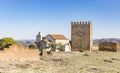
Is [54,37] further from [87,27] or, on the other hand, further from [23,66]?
[23,66]

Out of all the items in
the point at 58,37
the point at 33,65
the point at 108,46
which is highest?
the point at 58,37

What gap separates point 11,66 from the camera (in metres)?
25.7

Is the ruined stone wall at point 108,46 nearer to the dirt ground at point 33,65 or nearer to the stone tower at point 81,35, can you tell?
the stone tower at point 81,35

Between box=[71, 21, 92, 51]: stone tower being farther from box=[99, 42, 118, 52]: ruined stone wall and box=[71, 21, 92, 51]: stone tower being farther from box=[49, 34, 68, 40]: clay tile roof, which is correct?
box=[49, 34, 68, 40]: clay tile roof

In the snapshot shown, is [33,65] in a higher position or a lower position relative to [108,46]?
lower

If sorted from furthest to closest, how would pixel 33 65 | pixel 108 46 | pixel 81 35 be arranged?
pixel 108 46
pixel 81 35
pixel 33 65

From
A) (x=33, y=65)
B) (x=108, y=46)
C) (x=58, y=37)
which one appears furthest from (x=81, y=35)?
(x=33, y=65)

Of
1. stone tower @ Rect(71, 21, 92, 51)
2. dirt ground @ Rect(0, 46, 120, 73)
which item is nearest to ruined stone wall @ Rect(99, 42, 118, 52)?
stone tower @ Rect(71, 21, 92, 51)

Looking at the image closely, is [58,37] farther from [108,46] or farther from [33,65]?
[33,65]

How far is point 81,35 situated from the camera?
62.1 m

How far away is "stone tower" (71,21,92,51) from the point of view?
203 ft

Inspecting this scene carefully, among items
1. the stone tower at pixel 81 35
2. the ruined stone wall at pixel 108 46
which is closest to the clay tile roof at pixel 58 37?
the stone tower at pixel 81 35

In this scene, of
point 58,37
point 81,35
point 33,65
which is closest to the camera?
point 33,65

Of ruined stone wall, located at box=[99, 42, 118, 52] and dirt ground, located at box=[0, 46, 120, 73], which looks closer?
dirt ground, located at box=[0, 46, 120, 73]
